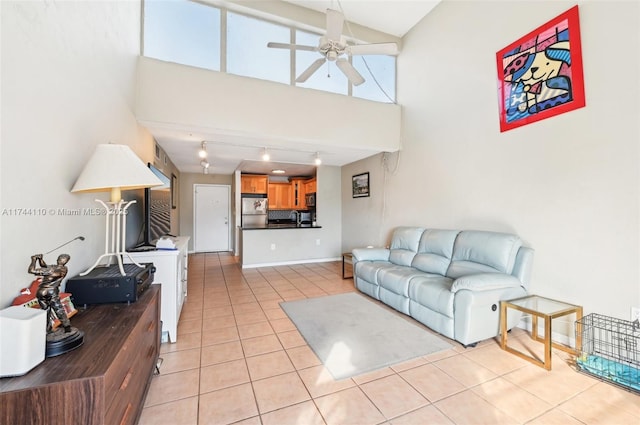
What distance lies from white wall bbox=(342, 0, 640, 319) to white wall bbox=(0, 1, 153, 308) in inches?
139

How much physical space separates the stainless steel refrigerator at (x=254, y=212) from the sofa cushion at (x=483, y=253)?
4.86 meters

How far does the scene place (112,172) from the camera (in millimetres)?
1469

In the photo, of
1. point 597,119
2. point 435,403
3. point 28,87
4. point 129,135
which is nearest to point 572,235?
point 597,119

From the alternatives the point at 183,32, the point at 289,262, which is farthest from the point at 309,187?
the point at 183,32

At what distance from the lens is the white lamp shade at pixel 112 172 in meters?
1.44

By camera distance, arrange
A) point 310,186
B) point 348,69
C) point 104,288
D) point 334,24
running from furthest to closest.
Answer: point 310,186
point 348,69
point 334,24
point 104,288

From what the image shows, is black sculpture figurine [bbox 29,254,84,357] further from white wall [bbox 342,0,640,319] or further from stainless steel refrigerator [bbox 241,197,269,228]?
stainless steel refrigerator [bbox 241,197,269,228]

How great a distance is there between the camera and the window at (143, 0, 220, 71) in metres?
3.07

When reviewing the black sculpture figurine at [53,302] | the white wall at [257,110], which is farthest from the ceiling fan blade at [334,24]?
the black sculpture figurine at [53,302]

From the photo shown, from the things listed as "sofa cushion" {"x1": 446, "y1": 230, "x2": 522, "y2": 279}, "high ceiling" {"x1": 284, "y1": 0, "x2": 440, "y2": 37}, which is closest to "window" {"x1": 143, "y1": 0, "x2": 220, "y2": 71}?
"high ceiling" {"x1": 284, "y1": 0, "x2": 440, "y2": 37}

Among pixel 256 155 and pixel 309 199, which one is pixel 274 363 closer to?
pixel 256 155

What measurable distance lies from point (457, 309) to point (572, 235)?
3.76 ft

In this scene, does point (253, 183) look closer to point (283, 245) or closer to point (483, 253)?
point (283, 245)

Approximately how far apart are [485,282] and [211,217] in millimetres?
6583
